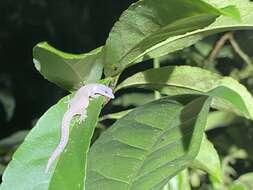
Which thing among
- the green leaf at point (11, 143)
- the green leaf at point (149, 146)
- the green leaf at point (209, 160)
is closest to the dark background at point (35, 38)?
the green leaf at point (11, 143)

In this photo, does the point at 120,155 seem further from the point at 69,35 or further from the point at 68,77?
the point at 69,35

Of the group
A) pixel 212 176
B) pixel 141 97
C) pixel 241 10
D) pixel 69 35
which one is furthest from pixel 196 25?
pixel 69 35

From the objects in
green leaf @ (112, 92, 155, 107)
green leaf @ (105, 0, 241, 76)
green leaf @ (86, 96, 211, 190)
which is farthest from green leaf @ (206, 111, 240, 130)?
green leaf @ (105, 0, 241, 76)

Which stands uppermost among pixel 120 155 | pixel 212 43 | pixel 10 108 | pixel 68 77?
pixel 68 77

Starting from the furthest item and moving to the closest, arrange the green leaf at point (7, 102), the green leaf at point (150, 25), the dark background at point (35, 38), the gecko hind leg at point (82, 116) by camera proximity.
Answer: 1. the dark background at point (35, 38)
2. the green leaf at point (7, 102)
3. the gecko hind leg at point (82, 116)
4. the green leaf at point (150, 25)

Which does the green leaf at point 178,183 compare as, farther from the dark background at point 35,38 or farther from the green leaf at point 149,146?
the dark background at point 35,38
